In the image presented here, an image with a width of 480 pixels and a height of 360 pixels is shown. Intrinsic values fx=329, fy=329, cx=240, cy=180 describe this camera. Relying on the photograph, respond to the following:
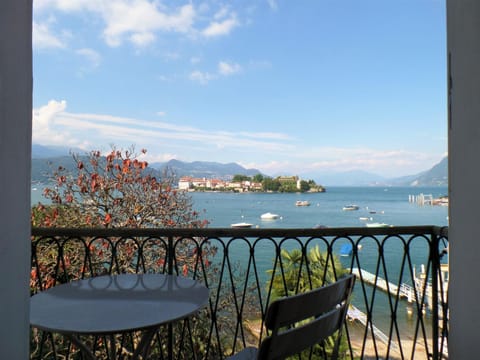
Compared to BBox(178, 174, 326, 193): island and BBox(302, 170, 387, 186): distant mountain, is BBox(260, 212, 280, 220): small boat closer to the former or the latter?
BBox(178, 174, 326, 193): island

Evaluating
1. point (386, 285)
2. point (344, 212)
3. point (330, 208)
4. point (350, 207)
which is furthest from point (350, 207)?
point (386, 285)

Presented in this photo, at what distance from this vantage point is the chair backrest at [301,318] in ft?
3.47

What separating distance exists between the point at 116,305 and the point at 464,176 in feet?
5.28

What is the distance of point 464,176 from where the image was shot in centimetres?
143

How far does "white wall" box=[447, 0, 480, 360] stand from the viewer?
4.52 feet

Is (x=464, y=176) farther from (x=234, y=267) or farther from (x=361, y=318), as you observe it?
(x=361, y=318)

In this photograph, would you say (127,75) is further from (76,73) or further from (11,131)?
(11,131)

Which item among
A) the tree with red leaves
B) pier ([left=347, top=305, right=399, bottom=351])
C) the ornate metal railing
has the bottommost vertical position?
pier ([left=347, top=305, right=399, bottom=351])

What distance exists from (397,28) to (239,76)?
12433 mm

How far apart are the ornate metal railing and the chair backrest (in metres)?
0.69

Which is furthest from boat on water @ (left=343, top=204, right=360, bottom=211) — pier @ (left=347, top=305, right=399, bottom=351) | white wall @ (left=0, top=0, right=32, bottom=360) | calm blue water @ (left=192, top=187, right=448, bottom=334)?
white wall @ (left=0, top=0, right=32, bottom=360)

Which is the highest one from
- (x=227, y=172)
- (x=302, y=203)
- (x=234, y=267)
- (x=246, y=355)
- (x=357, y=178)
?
(x=357, y=178)

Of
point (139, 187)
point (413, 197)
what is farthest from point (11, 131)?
point (413, 197)

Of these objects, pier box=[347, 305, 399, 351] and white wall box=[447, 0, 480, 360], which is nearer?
white wall box=[447, 0, 480, 360]
